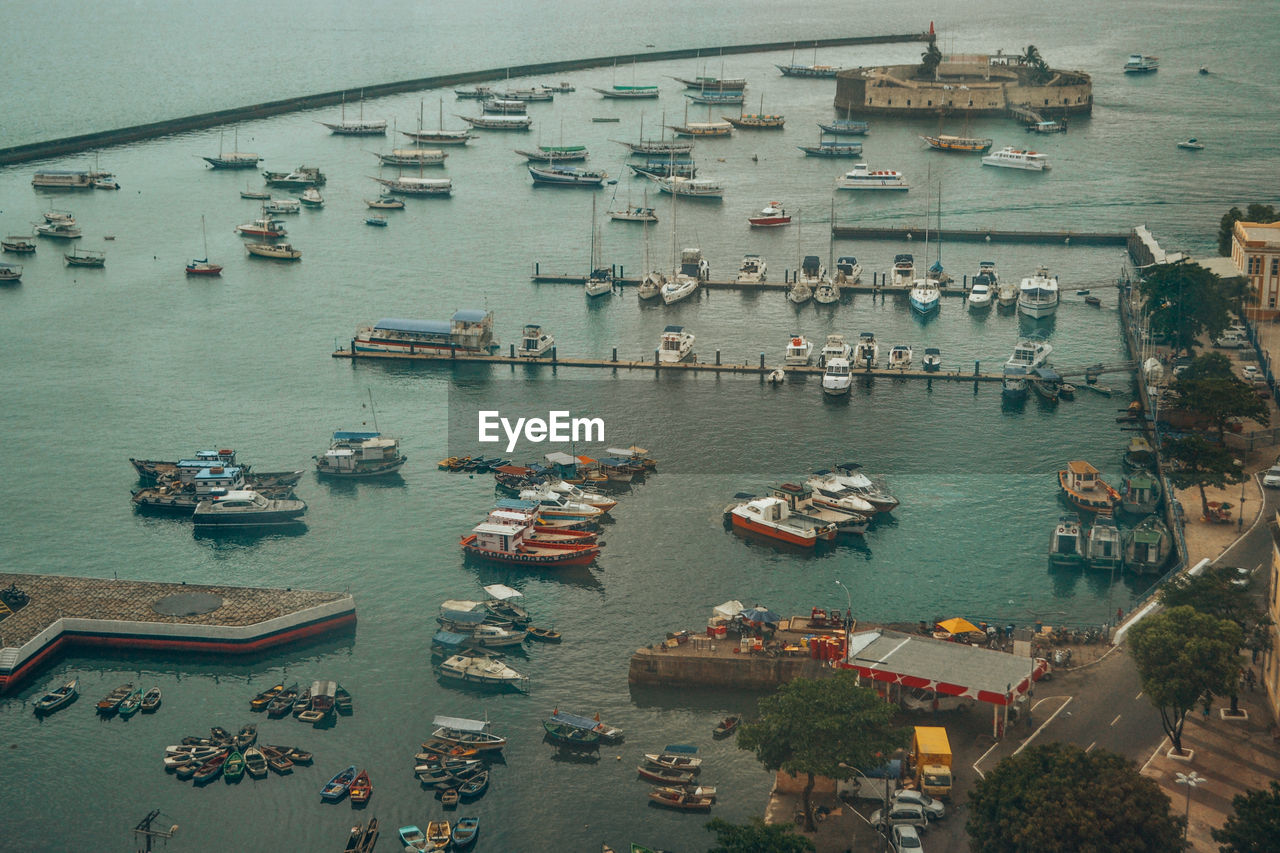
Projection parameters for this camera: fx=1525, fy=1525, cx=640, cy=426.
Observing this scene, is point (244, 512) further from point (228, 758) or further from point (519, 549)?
point (228, 758)

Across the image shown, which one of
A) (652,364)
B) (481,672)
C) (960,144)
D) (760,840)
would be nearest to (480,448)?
(652,364)

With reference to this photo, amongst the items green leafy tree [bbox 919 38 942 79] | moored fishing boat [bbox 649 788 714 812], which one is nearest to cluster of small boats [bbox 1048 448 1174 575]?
moored fishing boat [bbox 649 788 714 812]

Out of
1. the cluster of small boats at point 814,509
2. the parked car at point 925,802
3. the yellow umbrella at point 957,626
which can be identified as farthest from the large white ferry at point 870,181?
the parked car at point 925,802

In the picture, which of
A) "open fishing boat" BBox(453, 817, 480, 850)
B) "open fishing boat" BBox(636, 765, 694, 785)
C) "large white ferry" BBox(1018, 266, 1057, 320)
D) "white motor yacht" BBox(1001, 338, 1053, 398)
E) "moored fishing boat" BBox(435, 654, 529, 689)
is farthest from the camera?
"large white ferry" BBox(1018, 266, 1057, 320)

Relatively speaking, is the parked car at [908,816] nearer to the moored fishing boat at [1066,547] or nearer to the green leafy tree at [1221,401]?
the moored fishing boat at [1066,547]

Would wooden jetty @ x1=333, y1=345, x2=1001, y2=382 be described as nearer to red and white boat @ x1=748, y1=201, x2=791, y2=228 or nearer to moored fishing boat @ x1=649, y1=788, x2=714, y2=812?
red and white boat @ x1=748, y1=201, x2=791, y2=228

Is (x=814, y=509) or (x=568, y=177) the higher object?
(x=568, y=177)
